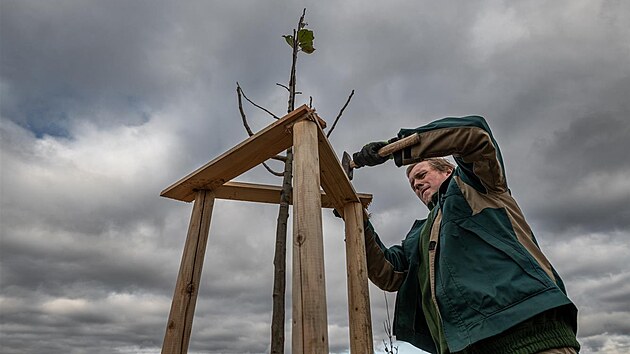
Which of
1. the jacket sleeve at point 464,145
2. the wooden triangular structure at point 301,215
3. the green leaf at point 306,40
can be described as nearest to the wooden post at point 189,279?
the wooden triangular structure at point 301,215

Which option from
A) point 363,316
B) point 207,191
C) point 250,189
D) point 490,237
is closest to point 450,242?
point 490,237

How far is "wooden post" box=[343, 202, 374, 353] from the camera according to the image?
2477mm

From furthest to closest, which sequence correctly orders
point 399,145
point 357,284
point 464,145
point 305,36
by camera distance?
point 305,36 < point 357,284 < point 399,145 < point 464,145

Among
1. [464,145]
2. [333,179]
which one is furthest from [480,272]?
[333,179]

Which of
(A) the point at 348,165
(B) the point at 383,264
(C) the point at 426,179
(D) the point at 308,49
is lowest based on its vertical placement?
(B) the point at 383,264

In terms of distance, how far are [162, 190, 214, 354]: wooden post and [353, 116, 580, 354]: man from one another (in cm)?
98

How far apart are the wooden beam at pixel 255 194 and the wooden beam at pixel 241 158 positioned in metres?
0.09

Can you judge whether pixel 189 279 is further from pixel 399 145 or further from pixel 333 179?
pixel 399 145

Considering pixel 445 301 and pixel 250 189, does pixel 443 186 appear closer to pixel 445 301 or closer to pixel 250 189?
pixel 445 301

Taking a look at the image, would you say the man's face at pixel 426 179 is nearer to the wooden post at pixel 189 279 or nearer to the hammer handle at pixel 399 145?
the hammer handle at pixel 399 145

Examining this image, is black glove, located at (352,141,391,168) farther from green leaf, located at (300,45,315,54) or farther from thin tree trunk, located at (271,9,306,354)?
green leaf, located at (300,45,315,54)

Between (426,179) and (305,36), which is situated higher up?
(305,36)

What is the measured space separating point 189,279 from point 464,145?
5.44 feet

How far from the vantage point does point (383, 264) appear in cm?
314
